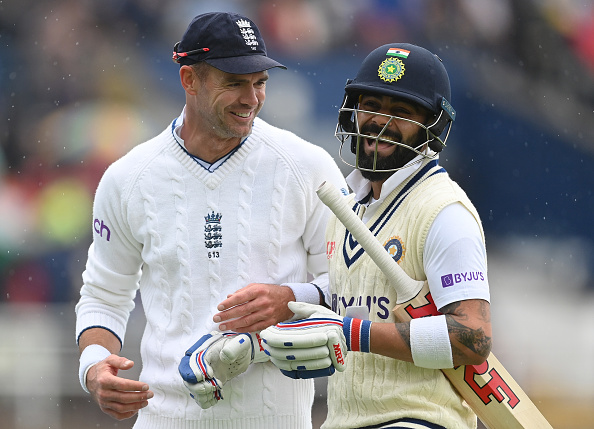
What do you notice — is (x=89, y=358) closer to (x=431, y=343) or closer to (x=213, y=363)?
(x=213, y=363)

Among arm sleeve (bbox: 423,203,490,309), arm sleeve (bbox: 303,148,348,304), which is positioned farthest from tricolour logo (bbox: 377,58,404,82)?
arm sleeve (bbox: 303,148,348,304)

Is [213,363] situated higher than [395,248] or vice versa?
[395,248]

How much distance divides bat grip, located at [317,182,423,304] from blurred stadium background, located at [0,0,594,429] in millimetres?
4109

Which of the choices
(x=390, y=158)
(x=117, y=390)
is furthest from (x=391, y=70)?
(x=117, y=390)

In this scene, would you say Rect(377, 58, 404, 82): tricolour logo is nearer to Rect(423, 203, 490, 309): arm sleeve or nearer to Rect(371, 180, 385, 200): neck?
Rect(371, 180, 385, 200): neck

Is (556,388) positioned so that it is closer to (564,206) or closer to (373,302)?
(564,206)

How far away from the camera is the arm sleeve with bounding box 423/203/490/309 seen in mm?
2275

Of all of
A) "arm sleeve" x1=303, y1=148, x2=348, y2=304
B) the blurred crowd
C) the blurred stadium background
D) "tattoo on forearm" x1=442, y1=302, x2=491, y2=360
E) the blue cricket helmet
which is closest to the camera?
"tattoo on forearm" x1=442, y1=302, x2=491, y2=360

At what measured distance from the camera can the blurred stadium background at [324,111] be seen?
22.0ft

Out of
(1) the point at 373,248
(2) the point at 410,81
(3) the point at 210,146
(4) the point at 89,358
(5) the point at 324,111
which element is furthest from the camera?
(5) the point at 324,111

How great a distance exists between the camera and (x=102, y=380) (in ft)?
9.19

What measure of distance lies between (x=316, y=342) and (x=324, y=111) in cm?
484

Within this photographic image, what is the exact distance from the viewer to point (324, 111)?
7.00 metres

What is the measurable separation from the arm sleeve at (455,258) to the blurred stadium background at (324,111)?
4141 mm
